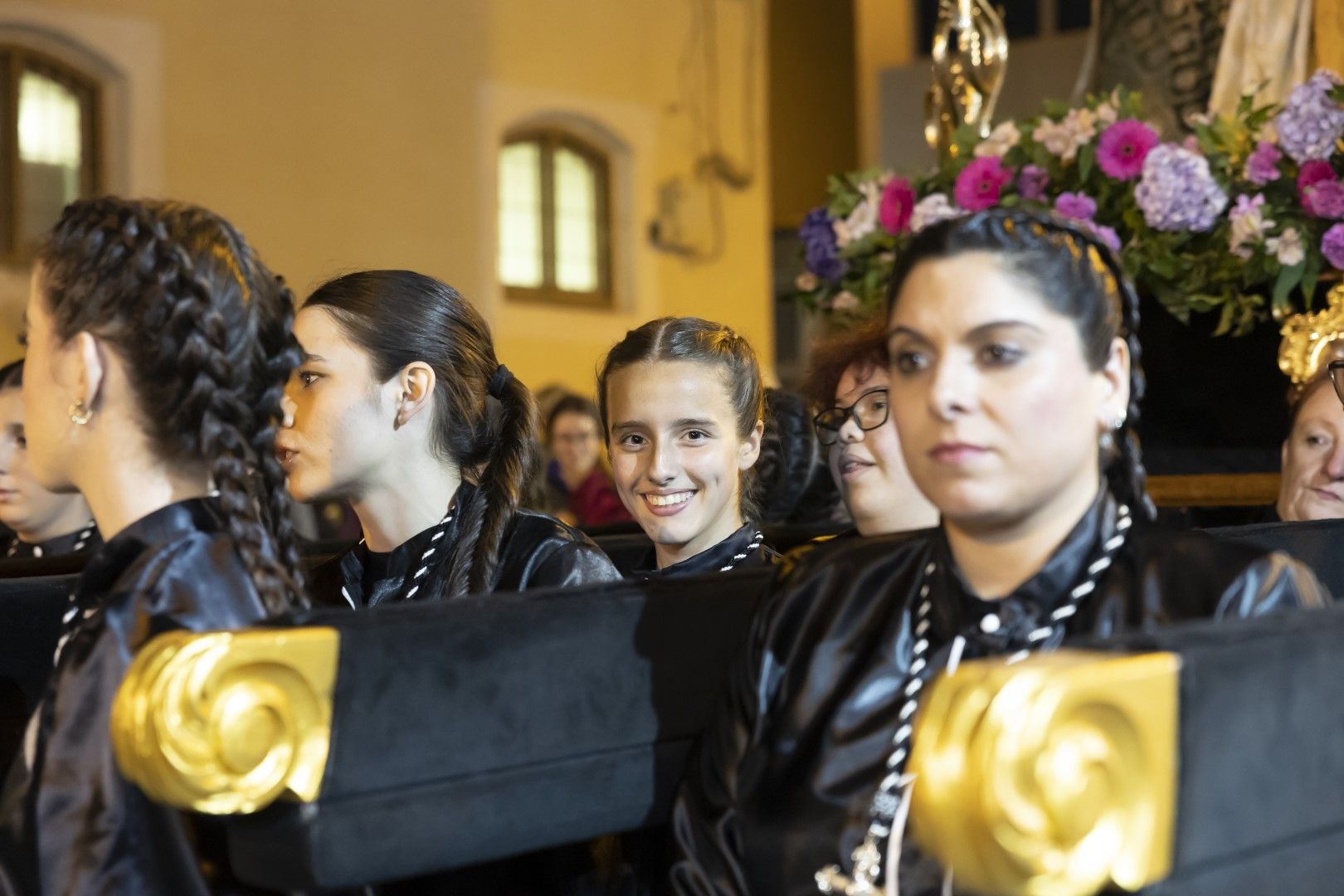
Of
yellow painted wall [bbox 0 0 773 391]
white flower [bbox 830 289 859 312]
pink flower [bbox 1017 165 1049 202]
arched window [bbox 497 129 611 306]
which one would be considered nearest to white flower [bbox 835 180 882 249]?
white flower [bbox 830 289 859 312]

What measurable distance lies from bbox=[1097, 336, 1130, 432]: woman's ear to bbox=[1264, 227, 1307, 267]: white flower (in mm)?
1836

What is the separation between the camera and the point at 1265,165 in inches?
128

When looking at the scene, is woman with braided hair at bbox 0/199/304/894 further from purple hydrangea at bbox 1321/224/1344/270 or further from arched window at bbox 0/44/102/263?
arched window at bbox 0/44/102/263

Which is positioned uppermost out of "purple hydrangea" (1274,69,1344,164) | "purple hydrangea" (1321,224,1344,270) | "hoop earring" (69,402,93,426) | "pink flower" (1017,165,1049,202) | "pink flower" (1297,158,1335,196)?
"purple hydrangea" (1274,69,1344,164)

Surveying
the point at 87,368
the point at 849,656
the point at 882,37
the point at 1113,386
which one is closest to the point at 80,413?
the point at 87,368

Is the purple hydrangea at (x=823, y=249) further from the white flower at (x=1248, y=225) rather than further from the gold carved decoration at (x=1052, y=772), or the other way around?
the gold carved decoration at (x=1052, y=772)

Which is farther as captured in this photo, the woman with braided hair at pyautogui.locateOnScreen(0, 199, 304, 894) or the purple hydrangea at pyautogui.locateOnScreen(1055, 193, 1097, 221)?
the purple hydrangea at pyautogui.locateOnScreen(1055, 193, 1097, 221)

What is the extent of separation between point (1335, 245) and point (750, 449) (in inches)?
45.6

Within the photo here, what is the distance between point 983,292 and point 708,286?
9268 millimetres

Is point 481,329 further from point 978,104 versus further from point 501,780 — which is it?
point 978,104

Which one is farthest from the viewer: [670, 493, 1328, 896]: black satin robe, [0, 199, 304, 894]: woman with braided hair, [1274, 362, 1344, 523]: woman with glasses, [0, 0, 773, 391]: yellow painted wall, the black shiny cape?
[0, 0, 773, 391]: yellow painted wall

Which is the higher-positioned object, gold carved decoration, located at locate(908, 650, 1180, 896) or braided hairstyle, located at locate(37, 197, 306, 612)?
braided hairstyle, located at locate(37, 197, 306, 612)

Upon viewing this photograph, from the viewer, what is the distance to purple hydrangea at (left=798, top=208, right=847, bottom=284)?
388cm

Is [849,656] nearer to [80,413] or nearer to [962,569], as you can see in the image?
[962,569]
